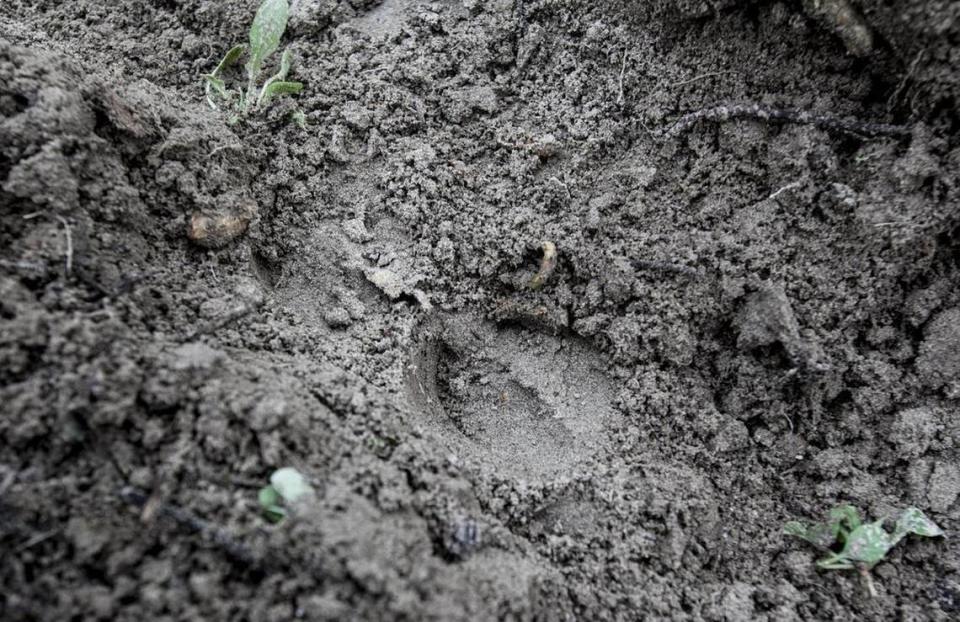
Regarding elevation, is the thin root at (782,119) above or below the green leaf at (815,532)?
above

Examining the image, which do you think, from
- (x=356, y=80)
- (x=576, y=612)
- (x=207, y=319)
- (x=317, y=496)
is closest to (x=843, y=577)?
(x=576, y=612)

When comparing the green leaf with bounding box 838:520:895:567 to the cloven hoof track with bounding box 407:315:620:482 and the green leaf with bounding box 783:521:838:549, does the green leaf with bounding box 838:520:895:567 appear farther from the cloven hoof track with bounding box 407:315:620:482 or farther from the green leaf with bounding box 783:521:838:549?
the cloven hoof track with bounding box 407:315:620:482

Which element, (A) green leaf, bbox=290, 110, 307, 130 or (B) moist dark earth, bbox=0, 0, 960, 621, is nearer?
(B) moist dark earth, bbox=0, 0, 960, 621

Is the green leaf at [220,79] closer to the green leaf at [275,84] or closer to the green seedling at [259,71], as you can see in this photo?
the green seedling at [259,71]

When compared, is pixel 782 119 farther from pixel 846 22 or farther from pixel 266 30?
pixel 266 30

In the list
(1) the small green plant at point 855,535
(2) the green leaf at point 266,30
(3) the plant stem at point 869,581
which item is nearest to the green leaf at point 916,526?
(1) the small green plant at point 855,535

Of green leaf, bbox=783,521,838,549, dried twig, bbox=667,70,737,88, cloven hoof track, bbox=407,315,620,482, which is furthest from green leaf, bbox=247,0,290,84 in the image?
green leaf, bbox=783,521,838,549

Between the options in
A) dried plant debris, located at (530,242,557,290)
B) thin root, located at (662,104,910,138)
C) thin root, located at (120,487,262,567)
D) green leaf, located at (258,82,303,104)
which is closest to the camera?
thin root, located at (120,487,262,567)

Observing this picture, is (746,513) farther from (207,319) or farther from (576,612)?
(207,319)
